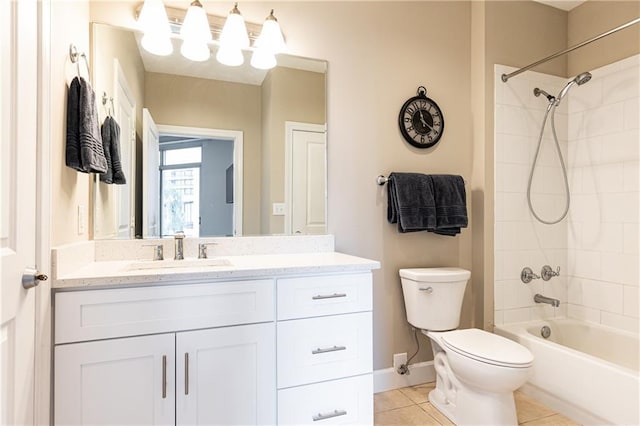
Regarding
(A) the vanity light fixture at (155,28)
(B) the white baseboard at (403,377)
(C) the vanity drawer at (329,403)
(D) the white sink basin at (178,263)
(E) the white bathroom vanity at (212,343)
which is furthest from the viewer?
(B) the white baseboard at (403,377)

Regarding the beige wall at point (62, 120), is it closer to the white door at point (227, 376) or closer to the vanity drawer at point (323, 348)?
the white door at point (227, 376)

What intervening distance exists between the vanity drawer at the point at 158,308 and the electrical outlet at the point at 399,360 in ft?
3.79

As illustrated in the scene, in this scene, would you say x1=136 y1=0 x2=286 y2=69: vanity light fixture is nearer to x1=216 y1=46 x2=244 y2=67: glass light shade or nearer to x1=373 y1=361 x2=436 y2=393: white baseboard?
x1=216 y1=46 x2=244 y2=67: glass light shade

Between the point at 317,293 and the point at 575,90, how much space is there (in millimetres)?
2510

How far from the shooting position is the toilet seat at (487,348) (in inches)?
64.5

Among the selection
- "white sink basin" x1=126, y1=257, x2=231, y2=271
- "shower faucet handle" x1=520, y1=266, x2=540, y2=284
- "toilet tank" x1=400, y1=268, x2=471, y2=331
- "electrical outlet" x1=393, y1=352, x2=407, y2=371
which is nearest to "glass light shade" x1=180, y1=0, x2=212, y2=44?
"white sink basin" x1=126, y1=257, x2=231, y2=271

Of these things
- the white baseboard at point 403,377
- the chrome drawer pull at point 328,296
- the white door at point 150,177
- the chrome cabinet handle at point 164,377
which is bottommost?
the white baseboard at point 403,377

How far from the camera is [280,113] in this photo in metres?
2.07

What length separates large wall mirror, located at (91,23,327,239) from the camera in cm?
176

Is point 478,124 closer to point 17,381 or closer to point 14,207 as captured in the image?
point 14,207

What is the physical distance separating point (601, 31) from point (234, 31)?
8.19 ft

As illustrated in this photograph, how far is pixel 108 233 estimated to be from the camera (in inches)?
68.2

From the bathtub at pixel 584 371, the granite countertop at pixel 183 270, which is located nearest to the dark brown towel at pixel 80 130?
the granite countertop at pixel 183 270

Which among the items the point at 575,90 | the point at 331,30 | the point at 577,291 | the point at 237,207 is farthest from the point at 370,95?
the point at 577,291
